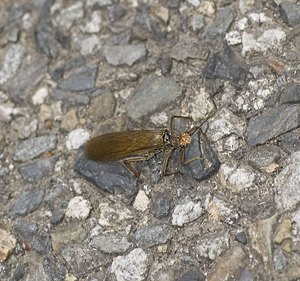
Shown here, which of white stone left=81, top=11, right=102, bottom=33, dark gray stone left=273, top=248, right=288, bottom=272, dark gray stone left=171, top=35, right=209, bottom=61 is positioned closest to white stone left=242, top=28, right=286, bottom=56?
dark gray stone left=171, top=35, right=209, bottom=61

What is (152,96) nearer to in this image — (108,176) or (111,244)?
(108,176)

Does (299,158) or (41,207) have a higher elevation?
(299,158)

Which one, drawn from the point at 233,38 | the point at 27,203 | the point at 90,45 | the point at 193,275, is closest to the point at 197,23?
the point at 233,38

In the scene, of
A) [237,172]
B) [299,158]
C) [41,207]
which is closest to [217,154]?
[237,172]

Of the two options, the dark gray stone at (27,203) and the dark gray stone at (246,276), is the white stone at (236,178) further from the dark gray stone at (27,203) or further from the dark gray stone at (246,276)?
the dark gray stone at (27,203)

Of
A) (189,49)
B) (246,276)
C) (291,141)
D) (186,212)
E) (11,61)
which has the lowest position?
(246,276)

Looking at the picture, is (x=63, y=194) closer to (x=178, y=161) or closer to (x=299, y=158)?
(x=178, y=161)
